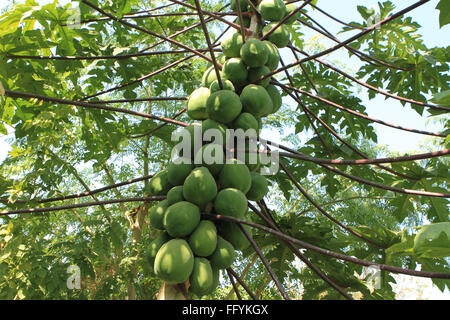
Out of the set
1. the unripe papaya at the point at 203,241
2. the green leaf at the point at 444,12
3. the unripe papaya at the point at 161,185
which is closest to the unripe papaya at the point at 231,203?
the unripe papaya at the point at 203,241

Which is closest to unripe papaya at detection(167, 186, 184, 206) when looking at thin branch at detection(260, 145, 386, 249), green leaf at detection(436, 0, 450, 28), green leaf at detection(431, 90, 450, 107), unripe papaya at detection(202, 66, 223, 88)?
unripe papaya at detection(202, 66, 223, 88)

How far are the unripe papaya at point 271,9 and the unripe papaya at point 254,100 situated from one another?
0.71m

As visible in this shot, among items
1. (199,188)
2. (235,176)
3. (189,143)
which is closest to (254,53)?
(189,143)

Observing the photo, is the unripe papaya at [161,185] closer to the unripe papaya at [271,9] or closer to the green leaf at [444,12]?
the unripe papaya at [271,9]

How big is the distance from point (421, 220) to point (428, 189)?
898 cm

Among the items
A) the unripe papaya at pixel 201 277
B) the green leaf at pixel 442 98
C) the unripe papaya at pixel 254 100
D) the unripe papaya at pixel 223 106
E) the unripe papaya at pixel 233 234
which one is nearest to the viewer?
the green leaf at pixel 442 98

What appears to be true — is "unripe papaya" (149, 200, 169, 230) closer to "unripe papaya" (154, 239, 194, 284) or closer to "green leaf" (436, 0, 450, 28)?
"unripe papaya" (154, 239, 194, 284)

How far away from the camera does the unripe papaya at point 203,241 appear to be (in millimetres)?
1423

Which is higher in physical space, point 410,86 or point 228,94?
point 410,86

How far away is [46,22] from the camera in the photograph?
7.32 feet

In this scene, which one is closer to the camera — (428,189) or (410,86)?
(428,189)
